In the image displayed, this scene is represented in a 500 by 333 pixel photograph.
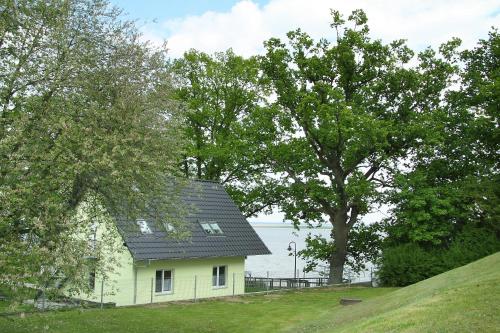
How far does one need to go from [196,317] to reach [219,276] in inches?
386

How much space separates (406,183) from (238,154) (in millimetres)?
11483

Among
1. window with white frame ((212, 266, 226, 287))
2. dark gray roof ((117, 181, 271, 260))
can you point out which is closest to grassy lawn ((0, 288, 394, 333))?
window with white frame ((212, 266, 226, 287))

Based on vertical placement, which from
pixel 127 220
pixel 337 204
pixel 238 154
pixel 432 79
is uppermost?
pixel 432 79

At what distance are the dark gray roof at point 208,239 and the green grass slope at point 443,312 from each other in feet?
33.9

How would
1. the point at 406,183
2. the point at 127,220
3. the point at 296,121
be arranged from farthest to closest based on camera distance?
the point at 296,121 < the point at 406,183 < the point at 127,220

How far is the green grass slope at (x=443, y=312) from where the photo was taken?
11.2 metres

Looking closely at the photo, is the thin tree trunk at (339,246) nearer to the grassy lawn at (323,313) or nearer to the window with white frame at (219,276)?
the grassy lawn at (323,313)

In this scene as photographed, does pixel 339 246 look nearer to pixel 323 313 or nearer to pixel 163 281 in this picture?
pixel 163 281

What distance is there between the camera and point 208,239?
105ft

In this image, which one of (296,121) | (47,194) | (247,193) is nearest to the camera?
(47,194)

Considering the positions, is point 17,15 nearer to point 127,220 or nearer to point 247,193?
point 127,220

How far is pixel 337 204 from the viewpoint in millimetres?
36469

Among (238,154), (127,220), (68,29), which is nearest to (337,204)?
(238,154)

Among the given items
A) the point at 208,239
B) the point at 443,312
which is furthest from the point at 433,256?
the point at 443,312
